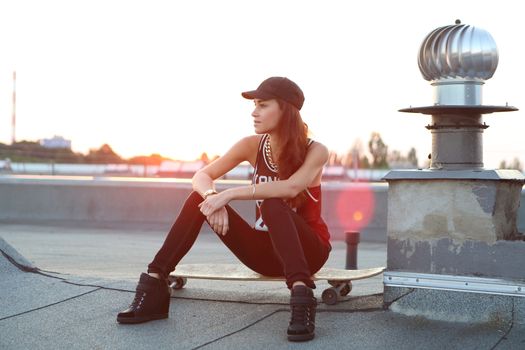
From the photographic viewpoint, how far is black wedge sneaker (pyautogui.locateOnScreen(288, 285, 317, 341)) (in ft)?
14.6

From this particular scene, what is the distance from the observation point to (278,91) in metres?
5.12

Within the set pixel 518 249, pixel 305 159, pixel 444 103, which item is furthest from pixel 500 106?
pixel 305 159

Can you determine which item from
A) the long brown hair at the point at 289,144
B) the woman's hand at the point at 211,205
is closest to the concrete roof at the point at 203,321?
the woman's hand at the point at 211,205

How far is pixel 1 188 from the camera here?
1491 centimetres

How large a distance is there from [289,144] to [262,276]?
86 centimetres

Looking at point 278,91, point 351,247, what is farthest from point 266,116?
point 351,247

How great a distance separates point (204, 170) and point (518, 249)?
2125 millimetres

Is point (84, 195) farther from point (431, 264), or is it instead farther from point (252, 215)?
point (431, 264)

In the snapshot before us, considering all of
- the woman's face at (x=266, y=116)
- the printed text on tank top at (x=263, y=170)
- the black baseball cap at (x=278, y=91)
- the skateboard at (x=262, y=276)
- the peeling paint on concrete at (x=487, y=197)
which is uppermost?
the black baseball cap at (x=278, y=91)

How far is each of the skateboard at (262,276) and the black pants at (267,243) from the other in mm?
104

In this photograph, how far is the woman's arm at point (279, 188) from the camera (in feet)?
16.3

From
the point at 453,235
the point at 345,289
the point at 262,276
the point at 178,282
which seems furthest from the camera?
the point at 178,282

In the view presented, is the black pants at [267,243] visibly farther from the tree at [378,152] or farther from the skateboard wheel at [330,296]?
the tree at [378,152]

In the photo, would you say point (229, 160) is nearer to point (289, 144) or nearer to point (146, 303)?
point (289, 144)
